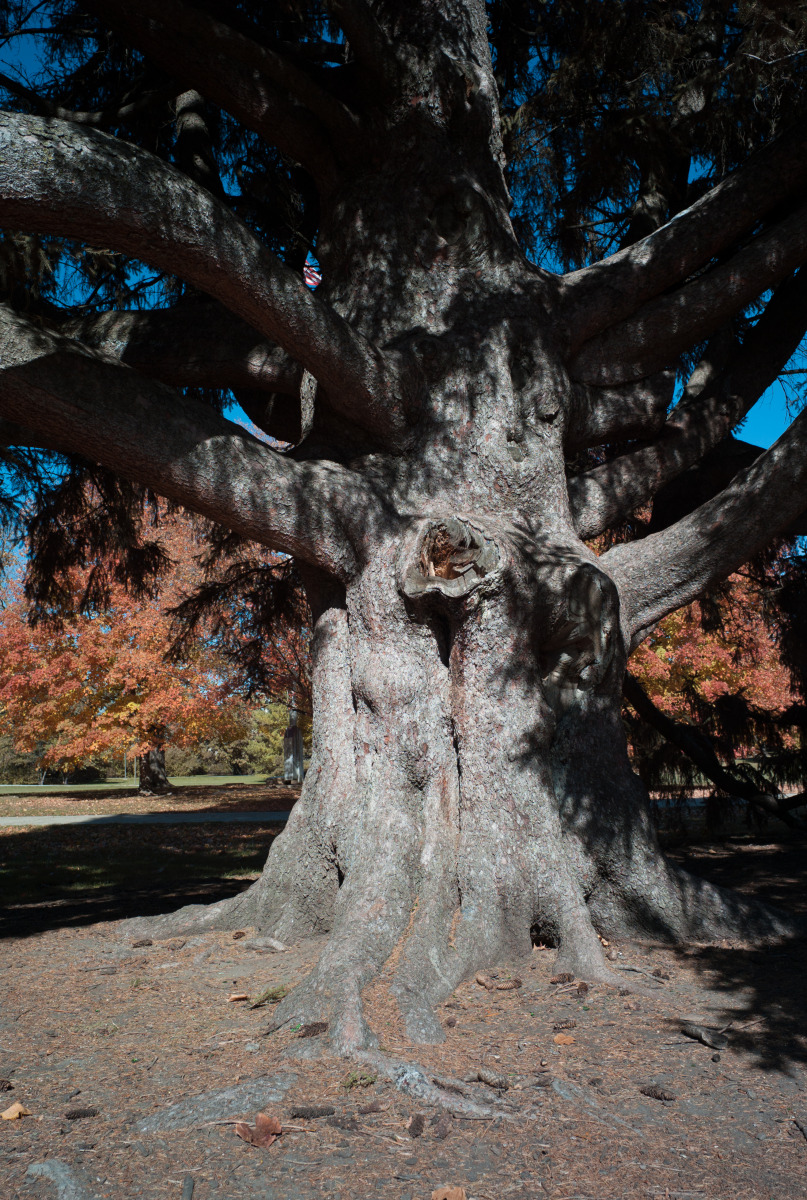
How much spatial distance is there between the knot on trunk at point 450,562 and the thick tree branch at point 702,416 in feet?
5.56

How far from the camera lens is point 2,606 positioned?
1808 cm

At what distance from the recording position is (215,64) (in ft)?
17.4

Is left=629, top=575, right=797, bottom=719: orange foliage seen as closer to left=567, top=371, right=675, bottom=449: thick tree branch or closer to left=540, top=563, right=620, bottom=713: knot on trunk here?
left=567, top=371, right=675, bottom=449: thick tree branch

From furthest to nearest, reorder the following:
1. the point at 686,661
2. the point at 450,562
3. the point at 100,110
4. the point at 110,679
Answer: the point at 110,679 → the point at 686,661 → the point at 100,110 → the point at 450,562

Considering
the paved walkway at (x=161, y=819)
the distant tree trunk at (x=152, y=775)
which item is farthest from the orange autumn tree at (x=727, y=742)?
the distant tree trunk at (x=152, y=775)

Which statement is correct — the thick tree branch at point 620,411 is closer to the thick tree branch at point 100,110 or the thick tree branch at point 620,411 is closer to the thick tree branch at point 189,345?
the thick tree branch at point 189,345

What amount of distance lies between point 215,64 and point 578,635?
14.2 feet

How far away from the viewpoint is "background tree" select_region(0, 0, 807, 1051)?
4172mm

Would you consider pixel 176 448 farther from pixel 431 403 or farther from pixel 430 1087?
pixel 430 1087

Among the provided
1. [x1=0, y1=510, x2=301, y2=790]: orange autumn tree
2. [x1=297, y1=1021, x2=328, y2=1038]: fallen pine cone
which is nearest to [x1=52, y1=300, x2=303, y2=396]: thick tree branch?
[x1=297, y1=1021, x2=328, y2=1038]: fallen pine cone

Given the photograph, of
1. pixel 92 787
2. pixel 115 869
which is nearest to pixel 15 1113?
Answer: pixel 115 869

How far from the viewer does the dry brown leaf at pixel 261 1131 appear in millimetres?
2496

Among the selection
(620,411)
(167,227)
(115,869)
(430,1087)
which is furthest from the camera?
(115,869)

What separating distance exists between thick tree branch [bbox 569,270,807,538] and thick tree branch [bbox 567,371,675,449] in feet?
0.64
